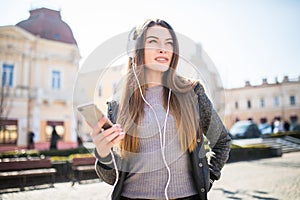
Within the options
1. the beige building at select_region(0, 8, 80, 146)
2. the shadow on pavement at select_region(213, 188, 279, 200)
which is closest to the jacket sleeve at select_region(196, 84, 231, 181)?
the shadow on pavement at select_region(213, 188, 279, 200)

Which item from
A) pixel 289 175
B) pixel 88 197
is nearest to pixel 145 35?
pixel 88 197

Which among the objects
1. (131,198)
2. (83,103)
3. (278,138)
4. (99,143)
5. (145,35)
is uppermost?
(145,35)

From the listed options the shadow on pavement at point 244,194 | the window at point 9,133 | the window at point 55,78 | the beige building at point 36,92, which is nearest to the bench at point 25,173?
the shadow on pavement at point 244,194

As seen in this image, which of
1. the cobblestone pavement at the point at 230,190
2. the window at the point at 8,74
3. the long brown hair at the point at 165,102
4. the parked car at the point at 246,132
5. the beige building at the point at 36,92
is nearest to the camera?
→ the long brown hair at the point at 165,102

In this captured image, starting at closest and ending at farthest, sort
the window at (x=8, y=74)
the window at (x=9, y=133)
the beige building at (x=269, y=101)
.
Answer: the window at (x=8, y=74), the window at (x=9, y=133), the beige building at (x=269, y=101)

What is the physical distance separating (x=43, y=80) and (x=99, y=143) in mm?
24526

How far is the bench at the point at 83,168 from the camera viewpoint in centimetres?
960

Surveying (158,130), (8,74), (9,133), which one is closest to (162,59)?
(158,130)

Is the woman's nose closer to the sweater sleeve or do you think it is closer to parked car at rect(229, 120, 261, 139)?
the sweater sleeve

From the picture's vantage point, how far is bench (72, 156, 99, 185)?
31.5 ft

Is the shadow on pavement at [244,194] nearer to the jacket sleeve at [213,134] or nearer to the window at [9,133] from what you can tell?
the jacket sleeve at [213,134]

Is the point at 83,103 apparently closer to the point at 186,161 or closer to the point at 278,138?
the point at 186,161

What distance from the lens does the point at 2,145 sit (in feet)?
70.5

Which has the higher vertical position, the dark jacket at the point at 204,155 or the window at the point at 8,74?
the window at the point at 8,74
